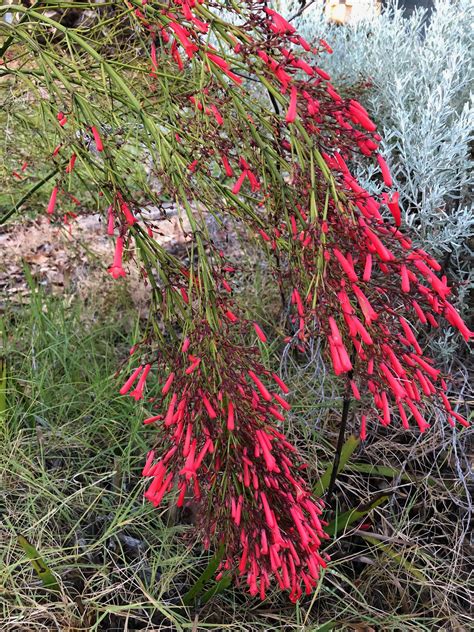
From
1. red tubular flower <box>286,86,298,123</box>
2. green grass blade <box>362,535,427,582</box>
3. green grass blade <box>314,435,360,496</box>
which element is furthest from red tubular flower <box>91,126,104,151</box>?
green grass blade <box>362,535,427,582</box>

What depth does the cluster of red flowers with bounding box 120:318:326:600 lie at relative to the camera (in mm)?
1475

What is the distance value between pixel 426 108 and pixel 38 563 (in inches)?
102

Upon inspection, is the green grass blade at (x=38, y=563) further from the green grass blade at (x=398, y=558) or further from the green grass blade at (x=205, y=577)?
the green grass blade at (x=398, y=558)

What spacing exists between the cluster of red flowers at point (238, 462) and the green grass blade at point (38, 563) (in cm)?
39

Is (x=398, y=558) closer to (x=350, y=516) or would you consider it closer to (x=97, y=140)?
(x=350, y=516)

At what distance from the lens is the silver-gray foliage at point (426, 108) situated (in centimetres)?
273

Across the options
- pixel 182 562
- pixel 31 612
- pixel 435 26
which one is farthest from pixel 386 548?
pixel 435 26

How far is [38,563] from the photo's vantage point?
1761 millimetres

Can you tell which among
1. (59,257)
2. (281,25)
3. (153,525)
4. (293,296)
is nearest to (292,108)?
(281,25)

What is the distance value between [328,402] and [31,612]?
1319 mm

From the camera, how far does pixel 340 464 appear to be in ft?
6.93

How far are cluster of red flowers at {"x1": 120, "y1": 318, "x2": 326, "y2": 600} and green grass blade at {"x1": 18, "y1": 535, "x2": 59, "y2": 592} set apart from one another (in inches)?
15.2

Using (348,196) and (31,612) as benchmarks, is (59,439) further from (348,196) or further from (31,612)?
(348,196)

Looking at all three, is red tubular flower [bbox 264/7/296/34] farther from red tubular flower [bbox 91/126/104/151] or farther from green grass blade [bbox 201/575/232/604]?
green grass blade [bbox 201/575/232/604]
